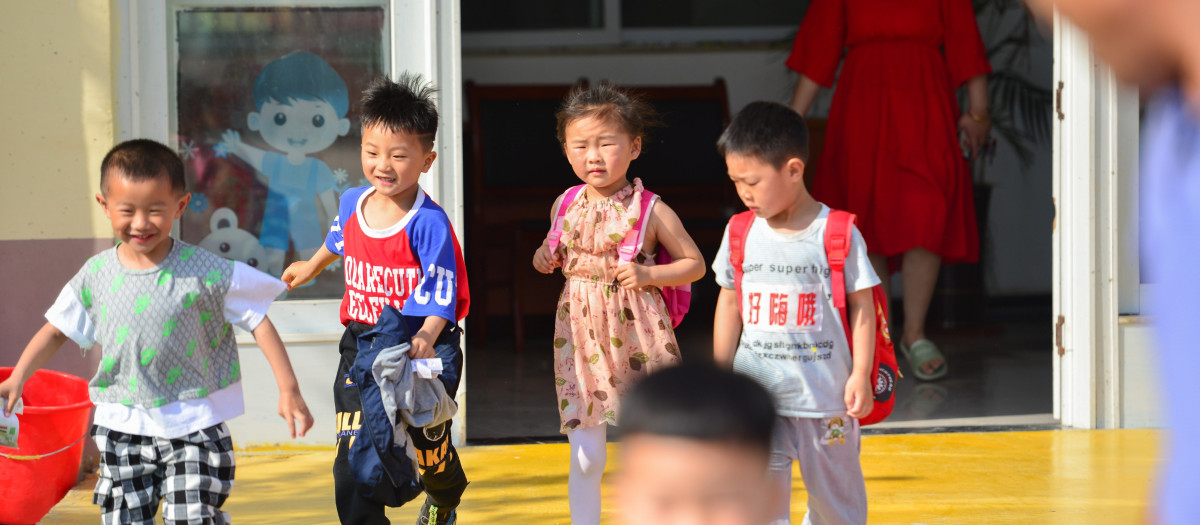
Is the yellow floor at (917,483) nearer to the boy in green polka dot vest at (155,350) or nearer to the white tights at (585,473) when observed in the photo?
the white tights at (585,473)

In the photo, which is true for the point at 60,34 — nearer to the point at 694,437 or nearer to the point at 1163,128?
the point at 694,437

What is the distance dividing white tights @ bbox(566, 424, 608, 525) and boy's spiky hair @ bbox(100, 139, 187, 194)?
4.05 feet

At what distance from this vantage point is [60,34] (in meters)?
4.21

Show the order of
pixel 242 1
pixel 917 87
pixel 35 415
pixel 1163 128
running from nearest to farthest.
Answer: pixel 1163 128 < pixel 35 415 < pixel 242 1 < pixel 917 87

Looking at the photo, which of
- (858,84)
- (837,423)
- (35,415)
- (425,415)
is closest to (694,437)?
(837,423)

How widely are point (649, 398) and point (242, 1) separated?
361 cm

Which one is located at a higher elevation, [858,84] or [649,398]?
[858,84]

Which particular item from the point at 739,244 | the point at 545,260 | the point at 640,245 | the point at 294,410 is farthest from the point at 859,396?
the point at 294,410

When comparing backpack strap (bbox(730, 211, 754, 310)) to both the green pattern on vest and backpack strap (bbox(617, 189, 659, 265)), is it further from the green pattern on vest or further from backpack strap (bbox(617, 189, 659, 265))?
the green pattern on vest

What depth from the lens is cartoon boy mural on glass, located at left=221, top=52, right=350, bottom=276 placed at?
4.58 meters

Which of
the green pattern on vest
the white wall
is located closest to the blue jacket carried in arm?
the green pattern on vest

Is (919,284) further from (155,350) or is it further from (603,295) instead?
(155,350)

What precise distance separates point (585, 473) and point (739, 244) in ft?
2.59

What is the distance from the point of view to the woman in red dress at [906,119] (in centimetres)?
595
